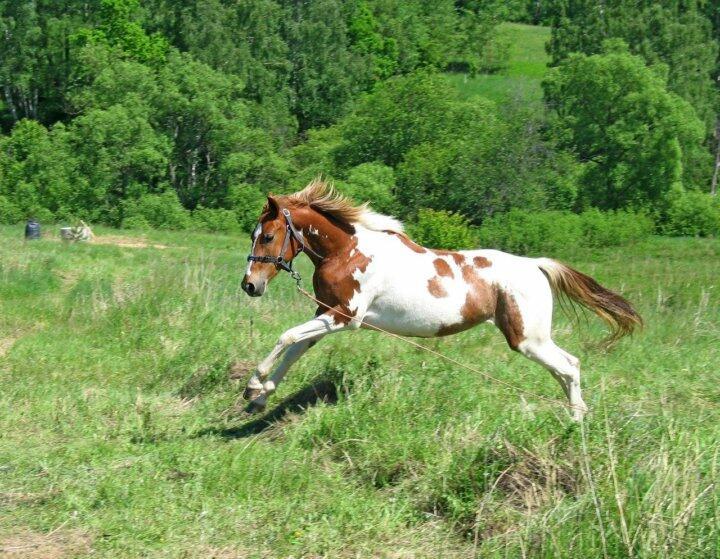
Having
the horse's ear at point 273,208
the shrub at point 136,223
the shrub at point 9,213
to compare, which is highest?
the horse's ear at point 273,208

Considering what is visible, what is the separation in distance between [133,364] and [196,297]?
A: 6.69 feet

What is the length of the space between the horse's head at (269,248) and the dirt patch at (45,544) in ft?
9.36

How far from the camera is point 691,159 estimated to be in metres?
59.4

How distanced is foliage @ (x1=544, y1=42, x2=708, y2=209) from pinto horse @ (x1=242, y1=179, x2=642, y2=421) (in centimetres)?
4441

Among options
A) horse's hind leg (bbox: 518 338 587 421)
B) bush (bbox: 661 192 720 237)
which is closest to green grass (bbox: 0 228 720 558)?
horse's hind leg (bbox: 518 338 587 421)

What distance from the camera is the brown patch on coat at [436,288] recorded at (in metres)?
9.10

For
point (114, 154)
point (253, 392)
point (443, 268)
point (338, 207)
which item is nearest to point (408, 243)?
point (443, 268)


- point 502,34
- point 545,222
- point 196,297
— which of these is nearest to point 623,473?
point 196,297

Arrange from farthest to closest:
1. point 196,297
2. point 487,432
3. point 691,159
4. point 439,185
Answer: point 691,159, point 439,185, point 196,297, point 487,432

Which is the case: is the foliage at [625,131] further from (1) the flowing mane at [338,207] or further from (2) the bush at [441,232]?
(1) the flowing mane at [338,207]

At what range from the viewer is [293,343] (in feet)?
28.8

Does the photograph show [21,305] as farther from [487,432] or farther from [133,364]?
[487,432]

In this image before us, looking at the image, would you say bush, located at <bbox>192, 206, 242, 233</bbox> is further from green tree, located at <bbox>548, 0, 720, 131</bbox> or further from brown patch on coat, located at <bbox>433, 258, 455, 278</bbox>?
brown patch on coat, located at <bbox>433, 258, 455, 278</bbox>

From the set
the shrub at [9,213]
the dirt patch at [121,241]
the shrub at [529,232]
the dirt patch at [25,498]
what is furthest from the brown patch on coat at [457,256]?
the shrub at [9,213]
